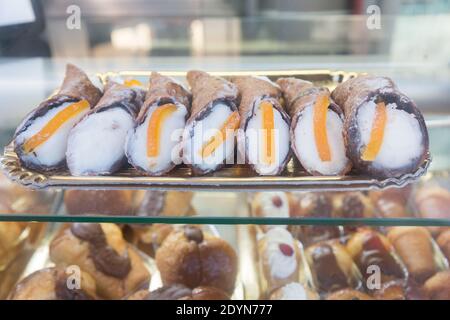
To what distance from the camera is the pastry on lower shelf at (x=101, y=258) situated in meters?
1.10

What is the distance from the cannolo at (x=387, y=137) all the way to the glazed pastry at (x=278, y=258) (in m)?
0.46

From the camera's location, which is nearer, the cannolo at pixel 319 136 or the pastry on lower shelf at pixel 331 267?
the cannolo at pixel 319 136

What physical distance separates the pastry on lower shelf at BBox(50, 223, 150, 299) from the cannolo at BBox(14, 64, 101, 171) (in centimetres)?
37

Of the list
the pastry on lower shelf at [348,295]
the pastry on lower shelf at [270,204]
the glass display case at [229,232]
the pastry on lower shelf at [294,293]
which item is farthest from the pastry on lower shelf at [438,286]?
the pastry on lower shelf at [270,204]

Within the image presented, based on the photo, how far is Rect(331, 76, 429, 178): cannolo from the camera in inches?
28.2

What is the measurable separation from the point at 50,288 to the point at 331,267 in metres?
0.61

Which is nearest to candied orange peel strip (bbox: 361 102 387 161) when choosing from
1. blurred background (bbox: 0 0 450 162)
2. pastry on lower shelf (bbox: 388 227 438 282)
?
blurred background (bbox: 0 0 450 162)

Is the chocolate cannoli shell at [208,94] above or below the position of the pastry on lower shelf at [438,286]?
above

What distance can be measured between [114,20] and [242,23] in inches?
26.5

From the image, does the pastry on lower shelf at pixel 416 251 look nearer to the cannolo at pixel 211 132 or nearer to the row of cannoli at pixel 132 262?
the row of cannoli at pixel 132 262

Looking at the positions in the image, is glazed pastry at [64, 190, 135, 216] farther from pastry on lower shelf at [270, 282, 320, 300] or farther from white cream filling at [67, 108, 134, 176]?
pastry on lower shelf at [270, 282, 320, 300]

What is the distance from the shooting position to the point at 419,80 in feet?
3.41

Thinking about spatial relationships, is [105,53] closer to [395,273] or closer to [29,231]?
[29,231]

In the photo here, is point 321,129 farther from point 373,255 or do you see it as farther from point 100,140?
point 373,255
